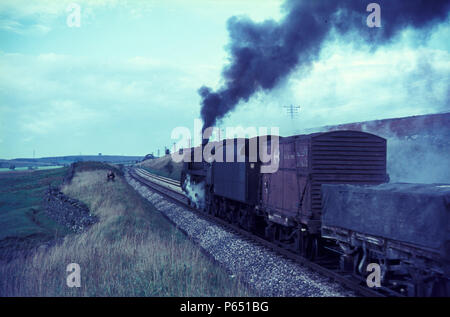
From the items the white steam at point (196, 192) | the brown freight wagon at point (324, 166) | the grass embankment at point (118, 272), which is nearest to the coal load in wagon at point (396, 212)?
the brown freight wagon at point (324, 166)

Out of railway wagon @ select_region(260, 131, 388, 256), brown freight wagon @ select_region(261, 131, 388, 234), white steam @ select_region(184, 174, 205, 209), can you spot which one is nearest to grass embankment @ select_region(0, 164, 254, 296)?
railway wagon @ select_region(260, 131, 388, 256)

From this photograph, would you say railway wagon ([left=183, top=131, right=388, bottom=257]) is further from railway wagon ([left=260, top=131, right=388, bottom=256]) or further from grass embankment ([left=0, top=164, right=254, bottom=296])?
grass embankment ([left=0, top=164, right=254, bottom=296])

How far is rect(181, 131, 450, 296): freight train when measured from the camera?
638 centimetres

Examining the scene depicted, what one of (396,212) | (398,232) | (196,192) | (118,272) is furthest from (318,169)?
(196,192)

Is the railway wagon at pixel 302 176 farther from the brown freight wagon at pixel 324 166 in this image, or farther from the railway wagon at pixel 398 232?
the railway wagon at pixel 398 232

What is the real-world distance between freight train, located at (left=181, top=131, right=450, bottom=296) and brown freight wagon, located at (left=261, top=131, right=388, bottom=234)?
1.1 inches

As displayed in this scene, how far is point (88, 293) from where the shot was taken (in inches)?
281

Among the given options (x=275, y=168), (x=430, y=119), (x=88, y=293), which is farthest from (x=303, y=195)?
(x=430, y=119)

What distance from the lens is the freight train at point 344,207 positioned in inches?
251

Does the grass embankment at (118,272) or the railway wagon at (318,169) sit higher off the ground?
the railway wagon at (318,169)

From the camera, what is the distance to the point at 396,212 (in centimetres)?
685

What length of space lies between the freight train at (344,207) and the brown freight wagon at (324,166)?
0.09ft

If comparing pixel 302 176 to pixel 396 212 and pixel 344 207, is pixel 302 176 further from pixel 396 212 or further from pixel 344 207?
pixel 396 212

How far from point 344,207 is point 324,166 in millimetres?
1785
